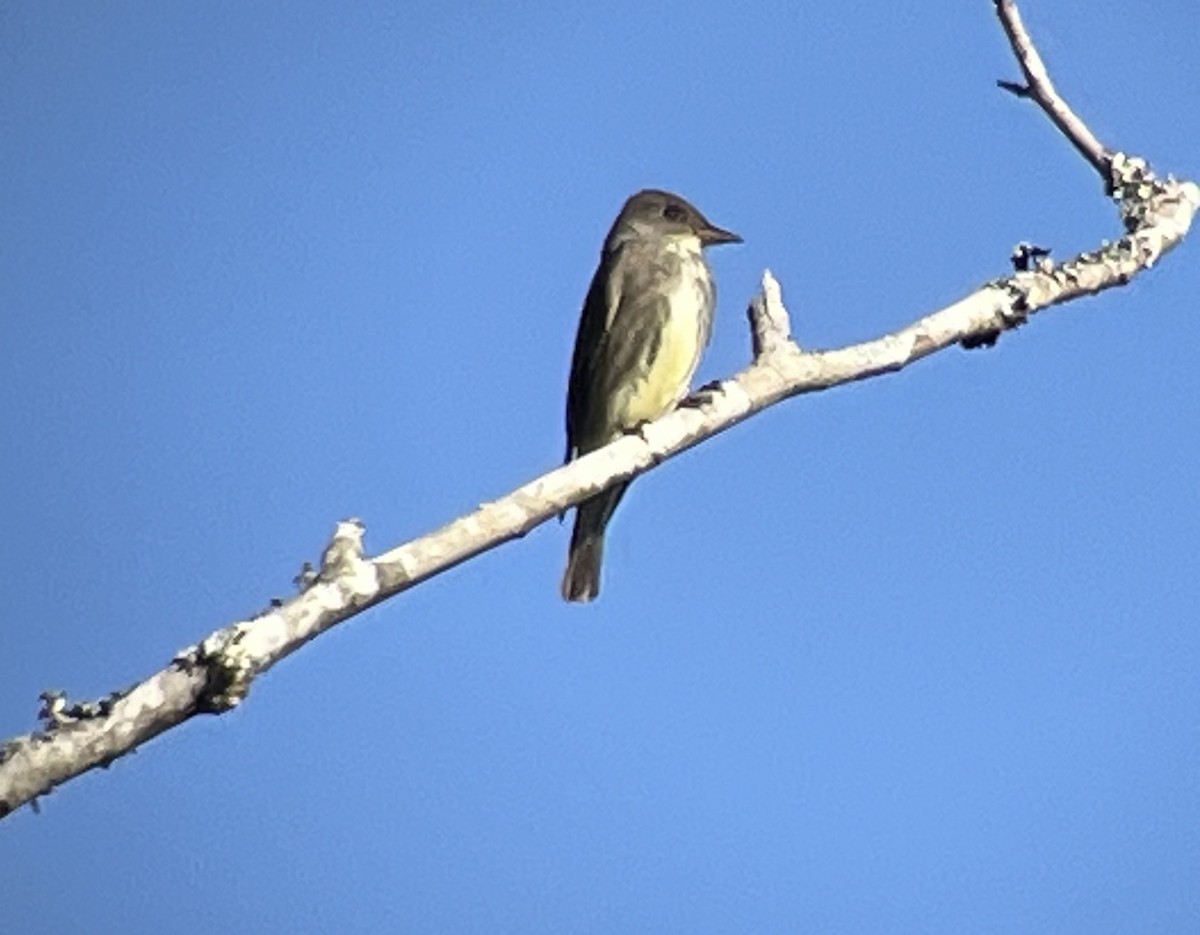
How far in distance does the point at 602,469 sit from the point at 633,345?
384 cm

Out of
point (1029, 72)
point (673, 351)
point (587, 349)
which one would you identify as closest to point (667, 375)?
point (673, 351)

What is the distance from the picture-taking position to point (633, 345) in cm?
927

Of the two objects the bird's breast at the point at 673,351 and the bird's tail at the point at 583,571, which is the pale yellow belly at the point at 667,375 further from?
the bird's tail at the point at 583,571

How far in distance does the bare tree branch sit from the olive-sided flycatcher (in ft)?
10.2

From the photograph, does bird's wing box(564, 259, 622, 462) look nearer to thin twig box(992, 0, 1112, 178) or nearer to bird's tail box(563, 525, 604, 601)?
bird's tail box(563, 525, 604, 601)

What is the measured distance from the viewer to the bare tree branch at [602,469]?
13.3 ft

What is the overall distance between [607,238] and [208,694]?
610 cm

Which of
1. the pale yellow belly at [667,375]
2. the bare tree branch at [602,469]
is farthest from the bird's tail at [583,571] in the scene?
the bare tree branch at [602,469]

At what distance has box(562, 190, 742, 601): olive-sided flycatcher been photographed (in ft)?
30.2

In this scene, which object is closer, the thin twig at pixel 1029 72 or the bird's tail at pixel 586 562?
the thin twig at pixel 1029 72

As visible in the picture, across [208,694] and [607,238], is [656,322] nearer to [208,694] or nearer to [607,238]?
[607,238]

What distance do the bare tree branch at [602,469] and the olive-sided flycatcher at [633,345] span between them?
10.2 feet

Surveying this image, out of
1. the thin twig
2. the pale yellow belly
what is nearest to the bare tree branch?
the thin twig

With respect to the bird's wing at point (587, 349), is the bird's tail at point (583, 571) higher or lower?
lower
